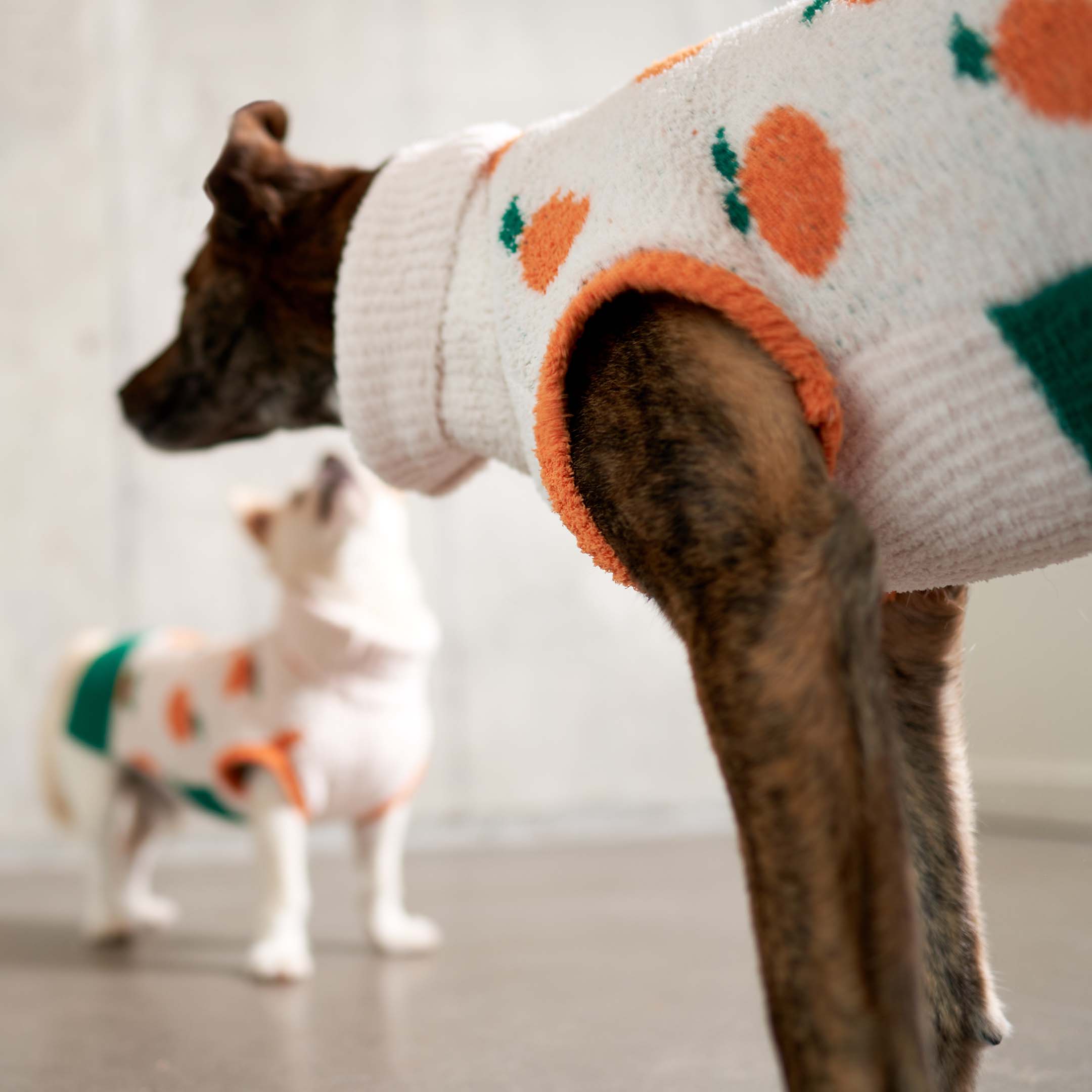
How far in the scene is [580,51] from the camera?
2.83 meters

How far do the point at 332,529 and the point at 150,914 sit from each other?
71cm

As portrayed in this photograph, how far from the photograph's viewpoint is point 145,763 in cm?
175

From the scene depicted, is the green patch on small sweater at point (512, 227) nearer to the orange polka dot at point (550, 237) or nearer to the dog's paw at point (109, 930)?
the orange polka dot at point (550, 237)

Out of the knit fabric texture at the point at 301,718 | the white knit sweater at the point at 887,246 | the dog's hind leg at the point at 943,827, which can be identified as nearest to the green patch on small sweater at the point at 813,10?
the white knit sweater at the point at 887,246

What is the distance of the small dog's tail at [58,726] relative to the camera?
6.18ft

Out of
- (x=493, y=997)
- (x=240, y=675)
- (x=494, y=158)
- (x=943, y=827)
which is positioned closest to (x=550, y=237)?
A: (x=494, y=158)

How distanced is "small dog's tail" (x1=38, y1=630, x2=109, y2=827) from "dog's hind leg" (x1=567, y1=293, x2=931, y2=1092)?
157cm

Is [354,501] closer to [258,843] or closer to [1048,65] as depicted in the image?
[258,843]

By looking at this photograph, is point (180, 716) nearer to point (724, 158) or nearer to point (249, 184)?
point (249, 184)

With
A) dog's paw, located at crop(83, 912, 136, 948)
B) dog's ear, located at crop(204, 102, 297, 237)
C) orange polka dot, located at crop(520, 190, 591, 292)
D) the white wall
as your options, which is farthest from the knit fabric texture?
orange polka dot, located at crop(520, 190, 591, 292)

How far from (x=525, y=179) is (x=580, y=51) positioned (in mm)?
2368

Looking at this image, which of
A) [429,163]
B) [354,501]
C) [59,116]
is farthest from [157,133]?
[429,163]

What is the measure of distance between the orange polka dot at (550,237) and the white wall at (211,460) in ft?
6.49

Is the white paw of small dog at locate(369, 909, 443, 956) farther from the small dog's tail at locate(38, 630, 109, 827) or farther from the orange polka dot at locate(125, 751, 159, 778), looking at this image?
the small dog's tail at locate(38, 630, 109, 827)
